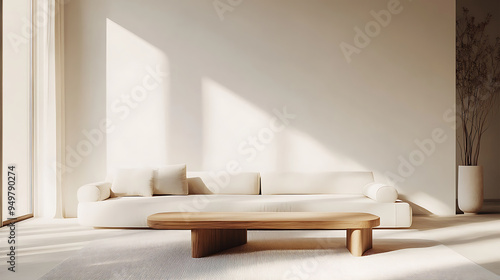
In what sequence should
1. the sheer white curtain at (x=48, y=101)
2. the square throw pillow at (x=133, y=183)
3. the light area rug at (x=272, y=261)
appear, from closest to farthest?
the light area rug at (x=272, y=261) < the square throw pillow at (x=133, y=183) < the sheer white curtain at (x=48, y=101)

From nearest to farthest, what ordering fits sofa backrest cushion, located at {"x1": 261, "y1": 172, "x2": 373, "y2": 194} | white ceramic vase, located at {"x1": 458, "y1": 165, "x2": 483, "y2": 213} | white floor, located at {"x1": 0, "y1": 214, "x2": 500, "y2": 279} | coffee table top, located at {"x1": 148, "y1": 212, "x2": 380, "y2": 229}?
white floor, located at {"x1": 0, "y1": 214, "x2": 500, "y2": 279}, coffee table top, located at {"x1": 148, "y1": 212, "x2": 380, "y2": 229}, sofa backrest cushion, located at {"x1": 261, "y1": 172, "x2": 373, "y2": 194}, white ceramic vase, located at {"x1": 458, "y1": 165, "x2": 483, "y2": 213}

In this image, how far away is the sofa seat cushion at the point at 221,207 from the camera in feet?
16.3

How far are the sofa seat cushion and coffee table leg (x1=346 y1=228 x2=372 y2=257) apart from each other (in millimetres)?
1051

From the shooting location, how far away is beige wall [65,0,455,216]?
19.5 feet

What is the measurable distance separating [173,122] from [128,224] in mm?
1510

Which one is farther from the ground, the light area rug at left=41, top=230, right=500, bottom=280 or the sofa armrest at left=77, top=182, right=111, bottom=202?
the sofa armrest at left=77, top=182, right=111, bottom=202

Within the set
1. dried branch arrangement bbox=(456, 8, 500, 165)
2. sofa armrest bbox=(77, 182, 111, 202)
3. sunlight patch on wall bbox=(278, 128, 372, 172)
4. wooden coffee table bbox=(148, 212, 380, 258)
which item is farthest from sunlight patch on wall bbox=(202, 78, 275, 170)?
dried branch arrangement bbox=(456, 8, 500, 165)

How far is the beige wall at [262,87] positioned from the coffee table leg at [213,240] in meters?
1.93

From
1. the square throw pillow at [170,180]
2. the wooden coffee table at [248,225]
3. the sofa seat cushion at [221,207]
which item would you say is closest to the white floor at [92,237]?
the sofa seat cushion at [221,207]

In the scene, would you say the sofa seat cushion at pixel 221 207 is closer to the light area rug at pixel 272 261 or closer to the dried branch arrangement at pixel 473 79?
the light area rug at pixel 272 261

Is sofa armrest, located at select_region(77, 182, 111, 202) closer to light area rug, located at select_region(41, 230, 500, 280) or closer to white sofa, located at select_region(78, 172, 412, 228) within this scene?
white sofa, located at select_region(78, 172, 412, 228)

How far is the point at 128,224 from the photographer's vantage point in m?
5.02

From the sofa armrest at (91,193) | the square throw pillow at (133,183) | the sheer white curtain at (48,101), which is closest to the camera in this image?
the sofa armrest at (91,193)

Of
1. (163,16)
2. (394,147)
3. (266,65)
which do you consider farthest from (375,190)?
(163,16)
